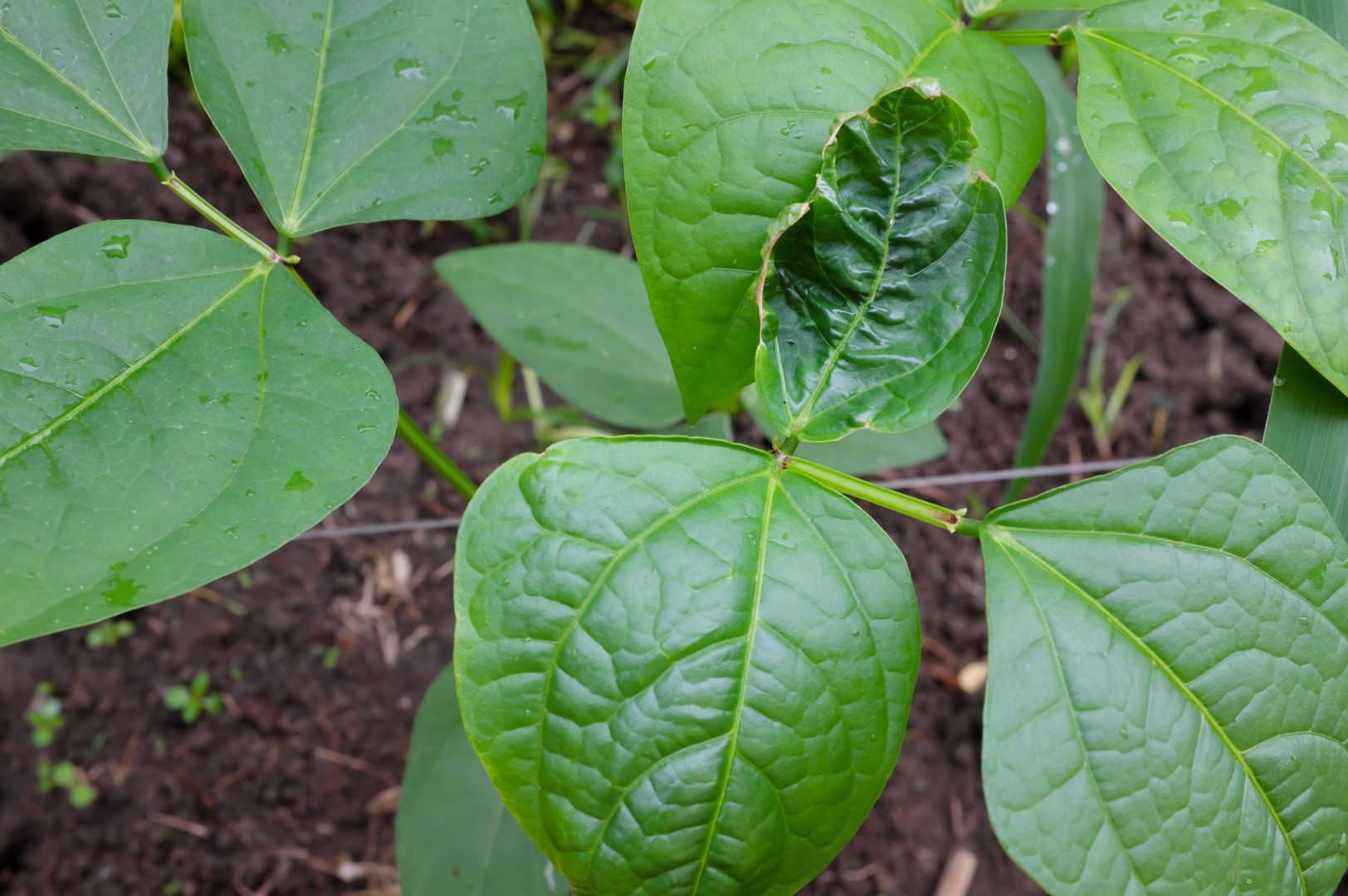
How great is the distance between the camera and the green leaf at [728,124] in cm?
69

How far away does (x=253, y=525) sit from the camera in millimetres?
675

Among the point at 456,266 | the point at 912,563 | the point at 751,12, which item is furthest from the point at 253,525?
the point at 912,563

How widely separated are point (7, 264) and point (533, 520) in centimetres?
49

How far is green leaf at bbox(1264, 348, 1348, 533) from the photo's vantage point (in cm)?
85

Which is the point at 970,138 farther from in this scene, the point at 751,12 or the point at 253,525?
the point at 253,525

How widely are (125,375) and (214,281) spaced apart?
12cm

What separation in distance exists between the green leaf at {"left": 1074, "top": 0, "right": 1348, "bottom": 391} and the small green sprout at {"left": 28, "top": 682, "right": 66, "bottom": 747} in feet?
5.63

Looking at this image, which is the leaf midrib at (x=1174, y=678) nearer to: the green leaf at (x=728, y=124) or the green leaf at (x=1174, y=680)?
the green leaf at (x=1174, y=680)

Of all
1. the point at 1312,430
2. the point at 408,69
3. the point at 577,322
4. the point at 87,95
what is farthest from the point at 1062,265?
the point at 87,95

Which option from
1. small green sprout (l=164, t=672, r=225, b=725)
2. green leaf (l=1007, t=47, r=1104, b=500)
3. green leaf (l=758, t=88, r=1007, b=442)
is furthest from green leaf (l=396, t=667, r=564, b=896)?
green leaf (l=1007, t=47, r=1104, b=500)

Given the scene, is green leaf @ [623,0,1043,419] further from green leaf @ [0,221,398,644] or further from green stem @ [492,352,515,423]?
green stem @ [492,352,515,423]

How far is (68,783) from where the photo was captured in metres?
1.43

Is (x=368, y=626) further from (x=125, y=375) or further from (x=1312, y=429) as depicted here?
(x=1312, y=429)

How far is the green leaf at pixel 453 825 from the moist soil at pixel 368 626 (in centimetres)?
44
